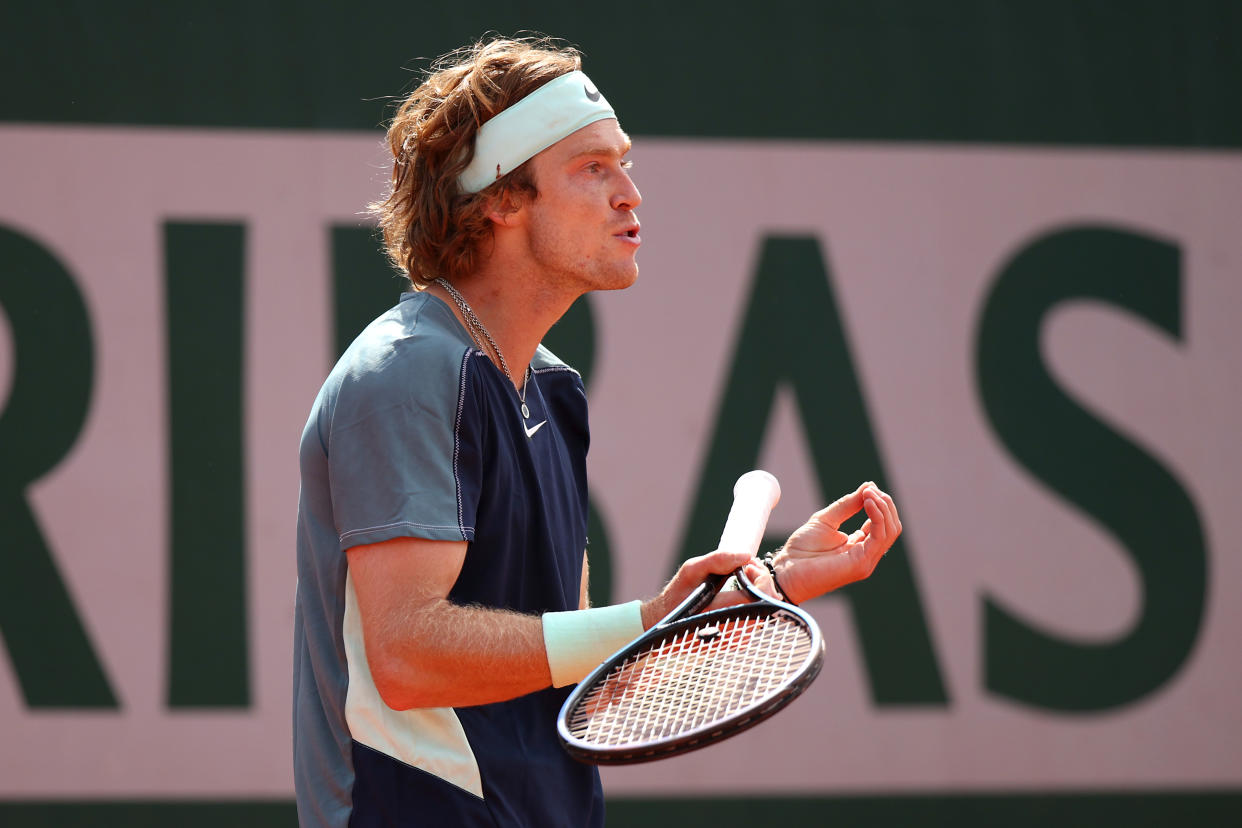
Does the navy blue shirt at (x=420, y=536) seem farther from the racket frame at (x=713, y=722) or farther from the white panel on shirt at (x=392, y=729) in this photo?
the racket frame at (x=713, y=722)

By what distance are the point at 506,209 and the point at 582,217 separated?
12cm

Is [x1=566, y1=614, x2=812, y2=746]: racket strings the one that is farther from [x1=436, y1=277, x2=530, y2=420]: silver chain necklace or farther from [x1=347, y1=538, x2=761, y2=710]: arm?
[x1=436, y1=277, x2=530, y2=420]: silver chain necklace

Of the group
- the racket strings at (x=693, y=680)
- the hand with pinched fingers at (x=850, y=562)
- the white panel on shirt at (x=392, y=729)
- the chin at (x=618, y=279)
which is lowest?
the white panel on shirt at (x=392, y=729)

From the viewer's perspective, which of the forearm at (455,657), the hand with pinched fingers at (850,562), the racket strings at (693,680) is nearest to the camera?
the racket strings at (693,680)

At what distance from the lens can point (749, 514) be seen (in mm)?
2027

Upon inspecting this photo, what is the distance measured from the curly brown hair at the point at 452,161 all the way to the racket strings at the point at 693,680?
28.2 inches

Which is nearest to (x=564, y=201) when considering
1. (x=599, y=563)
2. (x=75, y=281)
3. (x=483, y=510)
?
(x=483, y=510)

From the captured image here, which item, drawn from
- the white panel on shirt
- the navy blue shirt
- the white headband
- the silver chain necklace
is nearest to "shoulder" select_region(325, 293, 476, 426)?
the navy blue shirt

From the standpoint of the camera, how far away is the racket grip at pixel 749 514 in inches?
76.1

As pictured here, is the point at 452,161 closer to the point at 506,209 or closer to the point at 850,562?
the point at 506,209

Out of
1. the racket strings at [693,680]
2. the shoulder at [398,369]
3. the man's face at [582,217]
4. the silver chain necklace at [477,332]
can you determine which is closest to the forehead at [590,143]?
the man's face at [582,217]

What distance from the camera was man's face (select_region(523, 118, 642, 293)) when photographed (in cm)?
215

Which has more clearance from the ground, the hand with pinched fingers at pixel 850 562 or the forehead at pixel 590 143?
the forehead at pixel 590 143

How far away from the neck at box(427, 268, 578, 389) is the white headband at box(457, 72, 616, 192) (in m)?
0.15
